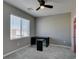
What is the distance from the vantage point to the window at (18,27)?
3.95m

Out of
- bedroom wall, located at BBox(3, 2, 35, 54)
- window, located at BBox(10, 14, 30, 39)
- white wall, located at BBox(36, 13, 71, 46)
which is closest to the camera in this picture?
bedroom wall, located at BBox(3, 2, 35, 54)

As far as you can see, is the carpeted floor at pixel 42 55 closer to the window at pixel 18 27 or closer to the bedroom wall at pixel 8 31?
the bedroom wall at pixel 8 31

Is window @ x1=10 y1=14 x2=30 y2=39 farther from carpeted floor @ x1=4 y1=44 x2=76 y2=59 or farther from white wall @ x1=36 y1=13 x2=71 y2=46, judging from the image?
white wall @ x1=36 y1=13 x2=71 y2=46

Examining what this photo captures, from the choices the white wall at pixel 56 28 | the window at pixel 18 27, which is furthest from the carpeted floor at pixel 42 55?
the white wall at pixel 56 28

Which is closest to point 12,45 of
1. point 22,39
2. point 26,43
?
point 22,39

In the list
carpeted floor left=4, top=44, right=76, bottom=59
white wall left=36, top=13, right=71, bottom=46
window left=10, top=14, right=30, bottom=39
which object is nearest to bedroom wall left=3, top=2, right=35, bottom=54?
window left=10, top=14, right=30, bottom=39

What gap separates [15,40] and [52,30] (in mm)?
3179

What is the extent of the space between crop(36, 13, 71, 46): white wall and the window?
1369mm

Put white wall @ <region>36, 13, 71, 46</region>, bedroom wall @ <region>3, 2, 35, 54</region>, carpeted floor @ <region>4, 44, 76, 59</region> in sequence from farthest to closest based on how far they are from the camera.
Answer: white wall @ <region>36, 13, 71, 46</region> < bedroom wall @ <region>3, 2, 35, 54</region> < carpeted floor @ <region>4, 44, 76, 59</region>

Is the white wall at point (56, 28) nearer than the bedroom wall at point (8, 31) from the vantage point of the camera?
No

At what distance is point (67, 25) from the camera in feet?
17.0

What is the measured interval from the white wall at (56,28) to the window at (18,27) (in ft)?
4.49

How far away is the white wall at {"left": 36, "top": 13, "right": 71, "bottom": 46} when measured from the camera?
5.18m

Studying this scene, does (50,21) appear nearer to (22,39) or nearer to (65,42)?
(65,42)
